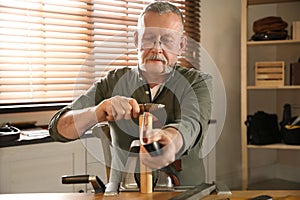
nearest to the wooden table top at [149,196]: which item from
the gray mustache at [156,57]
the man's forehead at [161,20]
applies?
the gray mustache at [156,57]

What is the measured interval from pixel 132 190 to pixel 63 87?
5.22 feet

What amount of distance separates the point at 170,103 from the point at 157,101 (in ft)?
0.14

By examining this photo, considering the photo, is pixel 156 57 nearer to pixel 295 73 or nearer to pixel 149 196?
pixel 149 196

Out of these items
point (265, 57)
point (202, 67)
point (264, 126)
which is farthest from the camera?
point (265, 57)

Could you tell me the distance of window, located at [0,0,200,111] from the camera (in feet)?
7.93

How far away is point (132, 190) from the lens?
113 centimetres

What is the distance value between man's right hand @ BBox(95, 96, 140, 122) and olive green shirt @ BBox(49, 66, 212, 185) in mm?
131

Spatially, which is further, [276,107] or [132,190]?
[276,107]

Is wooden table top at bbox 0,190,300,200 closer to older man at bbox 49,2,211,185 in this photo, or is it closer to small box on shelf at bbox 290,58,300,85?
older man at bbox 49,2,211,185

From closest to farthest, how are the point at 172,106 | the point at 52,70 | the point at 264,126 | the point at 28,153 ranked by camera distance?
1. the point at 172,106
2. the point at 28,153
3. the point at 52,70
4. the point at 264,126

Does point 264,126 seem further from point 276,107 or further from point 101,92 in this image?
point 101,92

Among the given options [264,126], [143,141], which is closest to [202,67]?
[264,126]

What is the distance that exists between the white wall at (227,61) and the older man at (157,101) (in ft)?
6.68

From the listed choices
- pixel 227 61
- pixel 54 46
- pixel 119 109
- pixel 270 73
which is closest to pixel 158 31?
pixel 119 109
